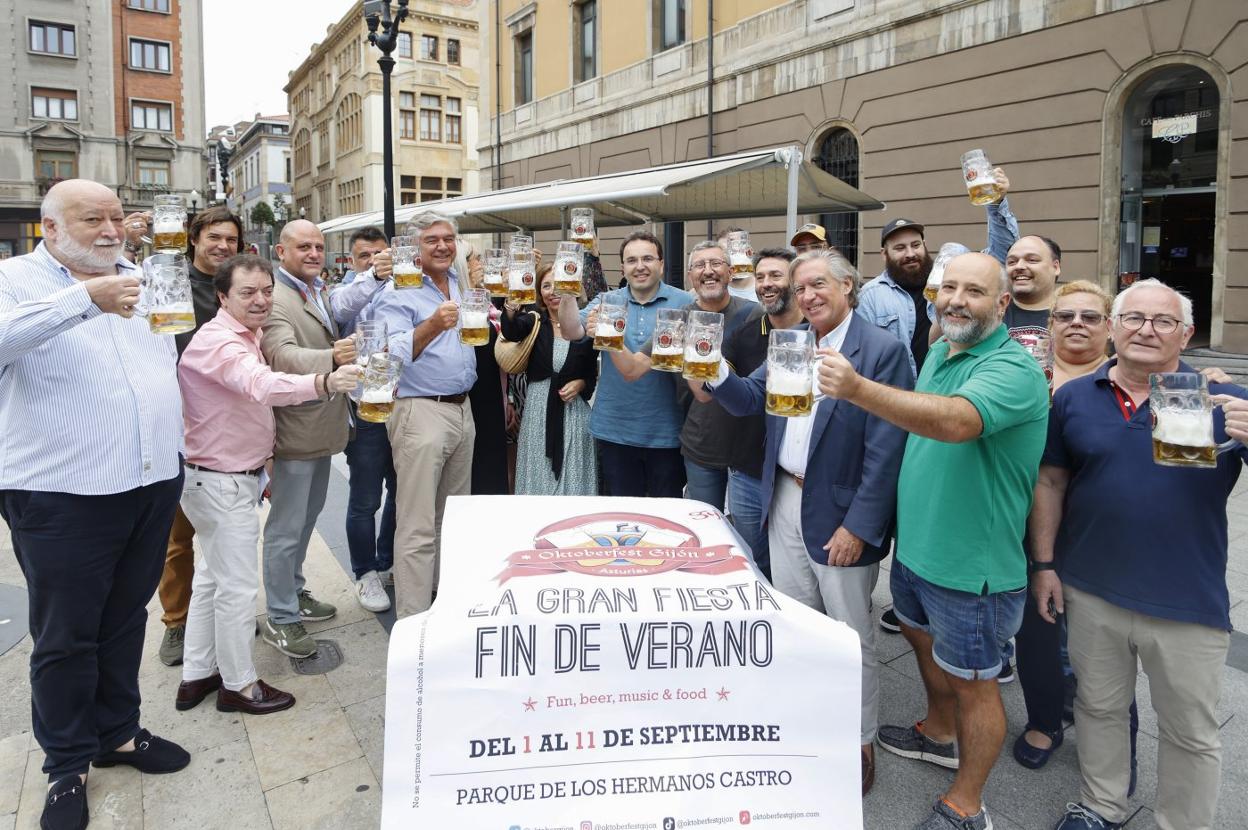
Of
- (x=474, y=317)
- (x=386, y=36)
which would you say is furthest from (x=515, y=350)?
(x=386, y=36)

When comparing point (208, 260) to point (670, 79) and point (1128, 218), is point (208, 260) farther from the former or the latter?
point (670, 79)

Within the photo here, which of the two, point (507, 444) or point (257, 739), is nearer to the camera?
point (257, 739)

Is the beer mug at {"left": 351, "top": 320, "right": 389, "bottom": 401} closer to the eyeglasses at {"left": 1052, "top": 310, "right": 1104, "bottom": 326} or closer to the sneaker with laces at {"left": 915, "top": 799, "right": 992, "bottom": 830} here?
the sneaker with laces at {"left": 915, "top": 799, "right": 992, "bottom": 830}

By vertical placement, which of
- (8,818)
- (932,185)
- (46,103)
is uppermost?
(46,103)

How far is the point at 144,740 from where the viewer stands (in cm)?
304

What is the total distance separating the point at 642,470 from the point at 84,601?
254 centimetres

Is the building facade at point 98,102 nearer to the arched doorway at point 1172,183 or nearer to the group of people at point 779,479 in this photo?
the arched doorway at point 1172,183

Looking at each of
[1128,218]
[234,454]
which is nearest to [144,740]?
[234,454]

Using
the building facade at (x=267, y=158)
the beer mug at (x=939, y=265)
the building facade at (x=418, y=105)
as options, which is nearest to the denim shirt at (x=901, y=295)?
the beer mug at (x=939, y=265)

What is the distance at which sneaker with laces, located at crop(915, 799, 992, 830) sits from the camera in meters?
2.61

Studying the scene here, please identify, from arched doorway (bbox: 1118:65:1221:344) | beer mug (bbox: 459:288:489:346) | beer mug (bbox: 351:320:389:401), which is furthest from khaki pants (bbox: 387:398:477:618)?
arched doorway (bbox: 1118:65:1221:344)

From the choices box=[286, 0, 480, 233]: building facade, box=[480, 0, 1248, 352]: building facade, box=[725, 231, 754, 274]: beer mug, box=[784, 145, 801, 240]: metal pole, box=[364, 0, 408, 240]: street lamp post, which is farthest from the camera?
box=[286, 0, 480, 233]: building facade

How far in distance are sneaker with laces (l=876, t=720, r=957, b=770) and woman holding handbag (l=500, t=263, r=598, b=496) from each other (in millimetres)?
2002

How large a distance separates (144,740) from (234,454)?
1133 mm
